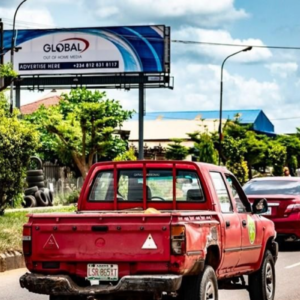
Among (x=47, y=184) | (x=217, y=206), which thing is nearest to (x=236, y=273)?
(x=217, y=206)

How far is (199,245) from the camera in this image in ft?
30.3

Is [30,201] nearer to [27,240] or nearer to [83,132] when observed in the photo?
[83,132]

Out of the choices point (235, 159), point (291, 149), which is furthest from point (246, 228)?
point (291, 149)

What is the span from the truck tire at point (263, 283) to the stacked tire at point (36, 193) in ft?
78.6

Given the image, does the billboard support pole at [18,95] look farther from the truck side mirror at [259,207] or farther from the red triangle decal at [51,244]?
the red triangle decal at [51,244]

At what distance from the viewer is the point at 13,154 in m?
23.6

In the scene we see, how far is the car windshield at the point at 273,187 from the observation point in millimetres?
20344

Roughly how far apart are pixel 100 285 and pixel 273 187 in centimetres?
1176

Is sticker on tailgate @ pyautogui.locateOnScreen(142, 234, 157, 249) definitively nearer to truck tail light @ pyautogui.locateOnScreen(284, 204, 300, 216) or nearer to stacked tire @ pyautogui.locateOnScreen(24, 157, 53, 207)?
truck tail light @ pyautogui.locateOnScreen(284, 204, 300, 216)

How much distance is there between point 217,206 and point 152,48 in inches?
1998

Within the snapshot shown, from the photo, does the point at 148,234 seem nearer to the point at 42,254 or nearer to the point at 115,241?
the point at 115,241

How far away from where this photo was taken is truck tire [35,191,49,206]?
36312 millimetres

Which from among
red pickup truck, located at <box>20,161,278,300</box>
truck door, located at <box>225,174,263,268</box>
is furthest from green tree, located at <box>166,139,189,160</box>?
red pickup truck, located at <box>20,161,278,300</box>

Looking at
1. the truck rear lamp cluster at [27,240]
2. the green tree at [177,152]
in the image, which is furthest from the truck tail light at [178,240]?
the green tree at [177,152]
